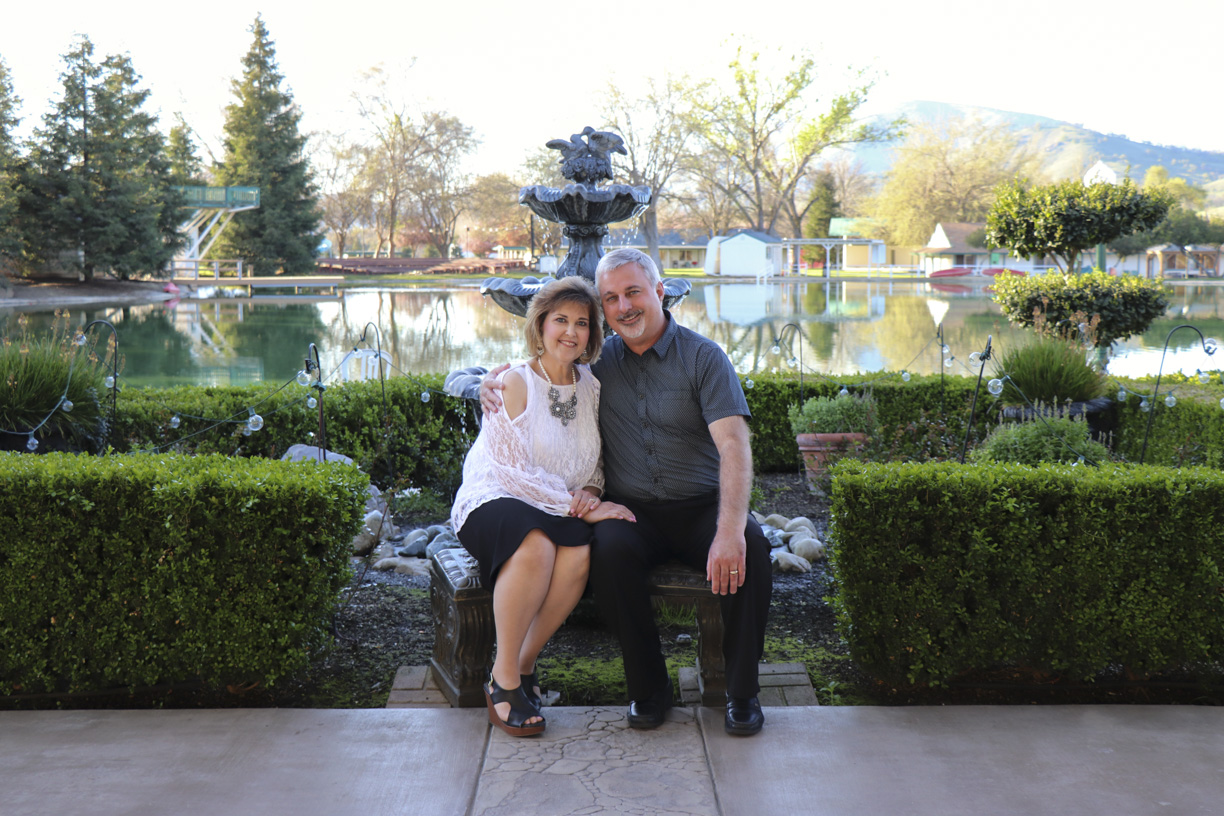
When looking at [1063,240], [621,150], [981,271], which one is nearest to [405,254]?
[981,271]

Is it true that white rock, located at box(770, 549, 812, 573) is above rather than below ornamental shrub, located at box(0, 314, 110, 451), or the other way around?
below

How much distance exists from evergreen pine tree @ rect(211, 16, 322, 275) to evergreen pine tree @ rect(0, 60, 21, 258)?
341 inches

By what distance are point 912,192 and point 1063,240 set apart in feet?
170

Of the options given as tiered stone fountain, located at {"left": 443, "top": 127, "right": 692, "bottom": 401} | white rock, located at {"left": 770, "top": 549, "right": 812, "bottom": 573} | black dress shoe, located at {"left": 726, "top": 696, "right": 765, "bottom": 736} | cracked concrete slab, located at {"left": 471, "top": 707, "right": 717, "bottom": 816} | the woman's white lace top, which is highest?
tiered stone fountain, located at {"left": 443, "top": 127, "right": 692, "bottom": 401}

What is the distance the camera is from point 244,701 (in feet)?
10.0

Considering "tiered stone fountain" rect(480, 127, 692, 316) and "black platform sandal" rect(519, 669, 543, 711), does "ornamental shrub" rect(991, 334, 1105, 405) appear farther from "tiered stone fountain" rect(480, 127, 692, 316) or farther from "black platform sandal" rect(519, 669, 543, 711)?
"black platform sandal" rect(519, 669, 543, 711)

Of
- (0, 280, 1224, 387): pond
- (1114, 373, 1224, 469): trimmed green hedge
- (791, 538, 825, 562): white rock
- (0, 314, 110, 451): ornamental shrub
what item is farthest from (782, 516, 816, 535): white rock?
(0, 314, 110, 451): ornamental shrub

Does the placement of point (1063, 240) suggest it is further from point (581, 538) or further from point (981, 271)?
point (981, 271)

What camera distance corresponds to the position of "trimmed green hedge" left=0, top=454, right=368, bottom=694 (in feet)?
9.21

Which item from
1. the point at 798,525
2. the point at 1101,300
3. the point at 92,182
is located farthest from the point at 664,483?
the point at 92,182

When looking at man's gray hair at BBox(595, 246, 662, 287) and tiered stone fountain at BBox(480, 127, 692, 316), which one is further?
→ tiered stone fountain at BBox(480, 127, 692, 316)

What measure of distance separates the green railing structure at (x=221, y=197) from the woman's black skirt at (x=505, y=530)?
35404mm

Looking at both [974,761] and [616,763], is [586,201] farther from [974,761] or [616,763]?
[974,761]

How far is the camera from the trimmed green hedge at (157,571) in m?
2.81
